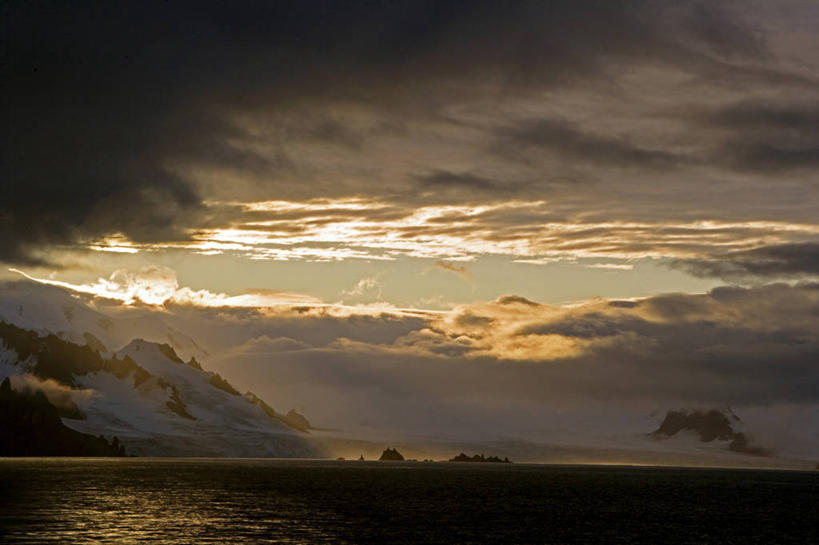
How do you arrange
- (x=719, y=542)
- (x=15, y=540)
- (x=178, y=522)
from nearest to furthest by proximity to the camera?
(x=15, y=540), (x=719, y=542), (x=178, y=522)

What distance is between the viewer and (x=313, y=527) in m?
161

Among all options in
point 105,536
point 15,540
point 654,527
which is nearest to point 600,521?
point 654,527

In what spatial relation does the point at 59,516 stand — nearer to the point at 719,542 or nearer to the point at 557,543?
the point at 557,543

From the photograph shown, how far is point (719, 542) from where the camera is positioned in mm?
152875

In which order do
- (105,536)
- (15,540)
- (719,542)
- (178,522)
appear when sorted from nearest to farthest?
(15,540), (105,536), (719,542), (178,522)

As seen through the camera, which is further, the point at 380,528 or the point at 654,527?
the point at 654,527

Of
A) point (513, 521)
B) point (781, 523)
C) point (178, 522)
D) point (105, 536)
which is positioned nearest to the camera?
point (105, 536)

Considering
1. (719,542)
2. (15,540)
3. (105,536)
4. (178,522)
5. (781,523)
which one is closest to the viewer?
(15,540)

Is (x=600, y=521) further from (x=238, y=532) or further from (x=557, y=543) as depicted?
(x=238, y=532)

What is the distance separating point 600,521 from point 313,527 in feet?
180

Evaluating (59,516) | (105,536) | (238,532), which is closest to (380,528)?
(238,532)

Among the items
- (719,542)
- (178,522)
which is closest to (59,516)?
(178,522)

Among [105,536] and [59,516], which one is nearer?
[105,536]

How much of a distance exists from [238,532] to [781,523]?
343 ft
